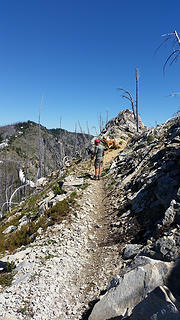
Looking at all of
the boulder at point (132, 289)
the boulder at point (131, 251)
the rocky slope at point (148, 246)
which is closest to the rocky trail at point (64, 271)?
the boulder at point (131, 251)

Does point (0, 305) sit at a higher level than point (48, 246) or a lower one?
lower

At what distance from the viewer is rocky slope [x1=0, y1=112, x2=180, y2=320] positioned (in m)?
3.88

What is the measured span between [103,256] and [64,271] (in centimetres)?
128

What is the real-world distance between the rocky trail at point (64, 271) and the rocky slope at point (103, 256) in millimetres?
22

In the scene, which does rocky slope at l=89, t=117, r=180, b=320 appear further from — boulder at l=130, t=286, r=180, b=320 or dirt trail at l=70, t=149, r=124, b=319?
dirt trail at l=70, t=149, r=124, b=319

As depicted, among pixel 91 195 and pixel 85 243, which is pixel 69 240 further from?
pixel 91 195

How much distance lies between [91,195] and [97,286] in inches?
222

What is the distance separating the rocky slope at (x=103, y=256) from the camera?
12.7 feet

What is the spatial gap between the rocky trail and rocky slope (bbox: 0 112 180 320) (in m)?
0.02

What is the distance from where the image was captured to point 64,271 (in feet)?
19.6

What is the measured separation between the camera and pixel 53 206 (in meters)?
9.43

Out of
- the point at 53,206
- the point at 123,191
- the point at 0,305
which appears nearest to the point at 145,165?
the point at 123,191

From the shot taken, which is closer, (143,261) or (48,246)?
(143,261)

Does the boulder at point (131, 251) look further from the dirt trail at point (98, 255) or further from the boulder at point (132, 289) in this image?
the boulder at point (132, 289)
